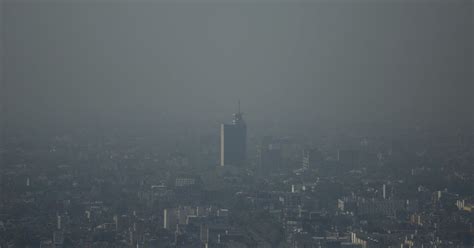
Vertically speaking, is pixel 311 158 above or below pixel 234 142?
below

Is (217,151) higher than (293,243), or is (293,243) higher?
(217,151)

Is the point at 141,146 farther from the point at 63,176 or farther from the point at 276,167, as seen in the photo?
the point at 63,176

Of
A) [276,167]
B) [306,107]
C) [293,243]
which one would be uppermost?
[306,107]

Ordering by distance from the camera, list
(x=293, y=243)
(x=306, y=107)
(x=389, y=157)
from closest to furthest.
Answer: (x=293, y=243)
(x=389, y=157)
(x=306, y=107)

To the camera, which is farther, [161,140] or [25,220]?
[161,140]

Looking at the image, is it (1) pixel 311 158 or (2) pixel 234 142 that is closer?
Answer: (1) pixel 311 158

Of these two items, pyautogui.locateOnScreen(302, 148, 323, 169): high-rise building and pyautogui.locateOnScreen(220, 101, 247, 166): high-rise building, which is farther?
pyautogui.locateOnScreen(220, 101, 247, 166): high-rise building

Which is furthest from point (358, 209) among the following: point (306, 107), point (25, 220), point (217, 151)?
point (306, 107)

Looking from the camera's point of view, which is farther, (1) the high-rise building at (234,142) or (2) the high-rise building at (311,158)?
(1) the high-rise building at (234,142)
